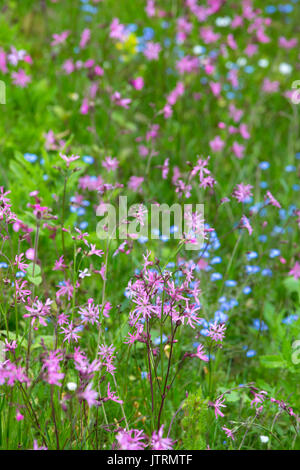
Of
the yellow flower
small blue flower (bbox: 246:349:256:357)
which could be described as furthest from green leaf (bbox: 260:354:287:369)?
the yellow flower

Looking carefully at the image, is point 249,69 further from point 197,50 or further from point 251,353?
point 251,353

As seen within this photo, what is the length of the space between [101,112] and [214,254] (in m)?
1.58

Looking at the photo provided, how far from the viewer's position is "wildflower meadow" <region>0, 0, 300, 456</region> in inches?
71.4

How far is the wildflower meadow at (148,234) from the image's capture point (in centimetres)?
181

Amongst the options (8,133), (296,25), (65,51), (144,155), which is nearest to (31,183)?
(8,133)

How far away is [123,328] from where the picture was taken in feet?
7.23

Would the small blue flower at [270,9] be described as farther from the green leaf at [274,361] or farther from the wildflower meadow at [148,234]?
the green leaf at [274,361]

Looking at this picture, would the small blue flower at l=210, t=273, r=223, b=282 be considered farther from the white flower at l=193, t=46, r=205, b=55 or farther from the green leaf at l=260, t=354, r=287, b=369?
the white flower at l=193, t=46, r=205, b=55

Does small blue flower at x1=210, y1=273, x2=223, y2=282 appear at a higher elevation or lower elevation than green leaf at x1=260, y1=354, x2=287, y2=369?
higher

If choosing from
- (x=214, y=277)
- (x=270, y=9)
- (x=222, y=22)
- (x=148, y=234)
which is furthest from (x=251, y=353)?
(x=270, y=9)

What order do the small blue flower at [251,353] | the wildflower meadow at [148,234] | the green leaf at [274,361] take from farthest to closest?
the small blue flower at [251,353] < the green leaf at [274,361] < the wildflower meadow at [148,234]

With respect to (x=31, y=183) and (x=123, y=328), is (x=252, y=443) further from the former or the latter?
(x=31, y=183)

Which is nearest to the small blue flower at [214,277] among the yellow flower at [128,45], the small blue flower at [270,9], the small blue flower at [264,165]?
the small blue flower at [264,165]

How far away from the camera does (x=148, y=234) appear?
259 centimetres
